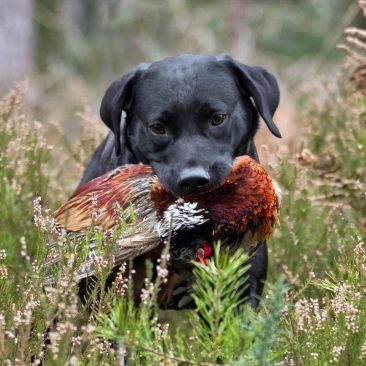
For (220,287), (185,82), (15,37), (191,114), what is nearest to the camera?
(220,287)

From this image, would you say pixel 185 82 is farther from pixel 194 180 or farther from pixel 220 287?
pixel 220 287

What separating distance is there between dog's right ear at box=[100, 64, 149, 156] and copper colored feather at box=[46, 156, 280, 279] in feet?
2.89

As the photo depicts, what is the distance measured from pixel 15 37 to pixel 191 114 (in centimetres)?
1038

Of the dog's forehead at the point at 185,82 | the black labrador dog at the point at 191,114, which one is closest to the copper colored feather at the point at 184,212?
the black labrador dog at the point at 191,114

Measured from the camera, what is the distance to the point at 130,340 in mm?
2980

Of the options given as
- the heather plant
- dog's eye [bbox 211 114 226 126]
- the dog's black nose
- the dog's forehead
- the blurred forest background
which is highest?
the dog's forehead

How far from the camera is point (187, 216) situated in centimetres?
384

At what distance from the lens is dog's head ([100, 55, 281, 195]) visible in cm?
460

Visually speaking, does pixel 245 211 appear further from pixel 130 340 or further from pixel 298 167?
pixel 298 167

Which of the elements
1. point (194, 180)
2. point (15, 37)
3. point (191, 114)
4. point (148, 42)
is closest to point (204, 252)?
point (194, 180)

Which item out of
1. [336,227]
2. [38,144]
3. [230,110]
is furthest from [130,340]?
[38,144]

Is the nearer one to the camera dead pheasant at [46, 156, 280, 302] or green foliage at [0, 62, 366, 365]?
green foliage at [0, 62, 366, 365]

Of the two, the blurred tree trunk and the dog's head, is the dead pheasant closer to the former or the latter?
the dog's head

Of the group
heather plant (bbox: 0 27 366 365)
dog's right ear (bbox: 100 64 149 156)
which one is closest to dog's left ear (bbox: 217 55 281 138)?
heather plant (bbox: 0 27 366 365)
